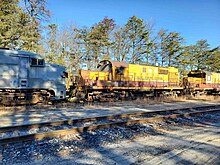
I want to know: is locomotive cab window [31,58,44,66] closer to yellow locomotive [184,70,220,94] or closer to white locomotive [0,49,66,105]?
white locomotive [0,49,66,105]

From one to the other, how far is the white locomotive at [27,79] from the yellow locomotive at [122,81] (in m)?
2.34

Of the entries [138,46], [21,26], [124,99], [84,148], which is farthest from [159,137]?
[138,46]

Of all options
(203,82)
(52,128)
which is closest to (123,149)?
(52,128)

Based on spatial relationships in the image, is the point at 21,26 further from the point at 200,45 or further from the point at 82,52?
the point at 200,45

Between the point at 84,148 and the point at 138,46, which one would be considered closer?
the point at 84,148

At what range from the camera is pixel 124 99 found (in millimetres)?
15078

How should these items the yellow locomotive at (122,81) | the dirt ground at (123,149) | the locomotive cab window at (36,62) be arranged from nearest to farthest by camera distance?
1. the dirt ground at (123,149)
2. the locomotive cab window at (36,62)
3. the yellow locomotive at (122,81)

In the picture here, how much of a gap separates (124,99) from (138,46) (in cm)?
2461

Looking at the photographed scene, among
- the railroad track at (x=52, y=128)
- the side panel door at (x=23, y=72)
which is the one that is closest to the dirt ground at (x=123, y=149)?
the railroad track at (x=52, y=128)

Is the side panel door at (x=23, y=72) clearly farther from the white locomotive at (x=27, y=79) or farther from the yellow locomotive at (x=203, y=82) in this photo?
the yellow locomotive at (x=203, y=82)

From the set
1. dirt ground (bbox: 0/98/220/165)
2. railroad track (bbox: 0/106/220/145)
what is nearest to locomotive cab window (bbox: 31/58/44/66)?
railroad track (bbox: 0/106/220/145)

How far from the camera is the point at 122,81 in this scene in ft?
48.0

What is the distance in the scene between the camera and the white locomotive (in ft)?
32.1

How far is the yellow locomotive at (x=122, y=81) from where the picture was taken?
13.3m
